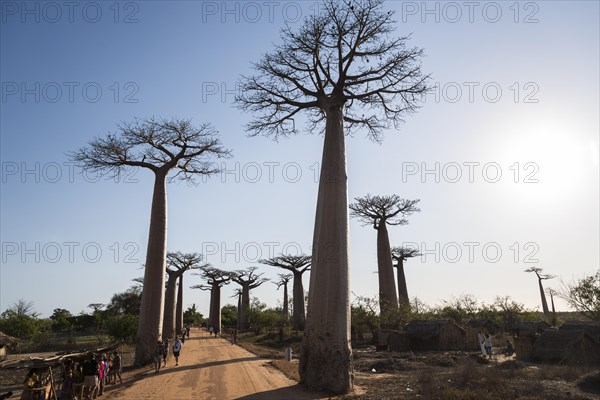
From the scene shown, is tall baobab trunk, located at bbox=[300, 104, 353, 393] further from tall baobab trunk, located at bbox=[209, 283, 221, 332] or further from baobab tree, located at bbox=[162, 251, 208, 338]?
tall baobab trunk, located at bbox=[209, 283, 221, 332]

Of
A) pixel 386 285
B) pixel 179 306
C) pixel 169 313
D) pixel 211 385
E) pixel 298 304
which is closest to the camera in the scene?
pixel 211 385

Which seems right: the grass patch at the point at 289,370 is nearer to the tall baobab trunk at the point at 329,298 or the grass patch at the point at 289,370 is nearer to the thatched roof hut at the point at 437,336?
the tall baobab trunk at the point at 329,298

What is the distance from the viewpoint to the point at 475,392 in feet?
22.4

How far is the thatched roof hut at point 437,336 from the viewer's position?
59.8 ft

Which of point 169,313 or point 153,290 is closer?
point 153,290

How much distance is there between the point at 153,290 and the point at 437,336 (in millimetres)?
12593

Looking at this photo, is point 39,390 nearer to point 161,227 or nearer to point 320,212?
point 320,212

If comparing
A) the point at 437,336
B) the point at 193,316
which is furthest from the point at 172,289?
the point at 193,316

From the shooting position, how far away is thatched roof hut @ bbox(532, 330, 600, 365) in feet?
40.6

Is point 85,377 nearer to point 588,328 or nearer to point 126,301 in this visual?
point 588,328

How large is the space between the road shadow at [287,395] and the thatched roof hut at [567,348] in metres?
9.04

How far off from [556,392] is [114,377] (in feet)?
30.1

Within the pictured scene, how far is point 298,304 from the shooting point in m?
30.9

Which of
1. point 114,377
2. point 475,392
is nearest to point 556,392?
point 475,392
